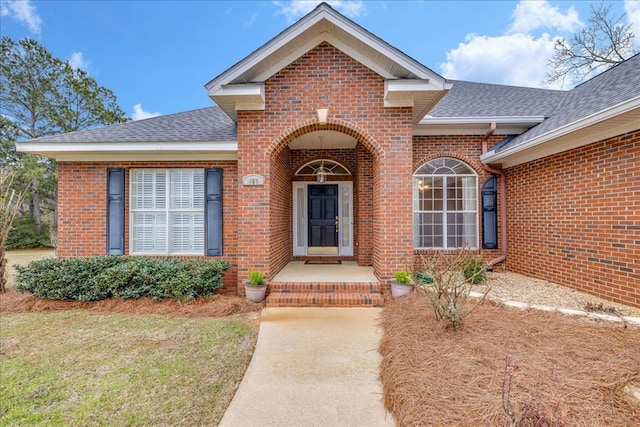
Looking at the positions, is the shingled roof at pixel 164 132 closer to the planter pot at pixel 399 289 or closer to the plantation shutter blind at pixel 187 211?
the plantation shutter blind at pixel 187 211

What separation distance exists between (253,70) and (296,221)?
4351 millimetres

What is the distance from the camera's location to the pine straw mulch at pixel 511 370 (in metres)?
2.18

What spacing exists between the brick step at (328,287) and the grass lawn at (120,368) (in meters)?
1.19

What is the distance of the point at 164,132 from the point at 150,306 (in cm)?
395

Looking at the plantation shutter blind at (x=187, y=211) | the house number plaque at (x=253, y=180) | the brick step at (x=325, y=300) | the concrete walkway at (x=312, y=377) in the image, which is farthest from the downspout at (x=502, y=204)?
the plantation shutter blind at (x=187, y=211)

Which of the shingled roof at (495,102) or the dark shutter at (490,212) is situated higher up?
the shingled roof at (495,102)

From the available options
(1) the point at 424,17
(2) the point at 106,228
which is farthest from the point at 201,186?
(1) the point at 424,17

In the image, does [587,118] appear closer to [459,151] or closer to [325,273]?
[459,151]

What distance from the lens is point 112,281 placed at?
5.37 metres

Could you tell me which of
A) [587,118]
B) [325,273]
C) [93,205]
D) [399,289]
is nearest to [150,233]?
→ [93,205]

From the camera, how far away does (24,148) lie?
6.34 meters

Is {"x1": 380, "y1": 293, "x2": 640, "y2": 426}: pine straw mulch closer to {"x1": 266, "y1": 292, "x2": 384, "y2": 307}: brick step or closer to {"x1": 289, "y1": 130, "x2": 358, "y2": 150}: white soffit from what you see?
{"x1": 266, "y1": 292, "x2": 384, "y2": 307}: brick step

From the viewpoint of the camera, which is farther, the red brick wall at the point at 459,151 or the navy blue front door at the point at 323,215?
the navy blue front door at the point at 323,215

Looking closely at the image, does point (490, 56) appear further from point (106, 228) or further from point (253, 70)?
point (106, 228)
